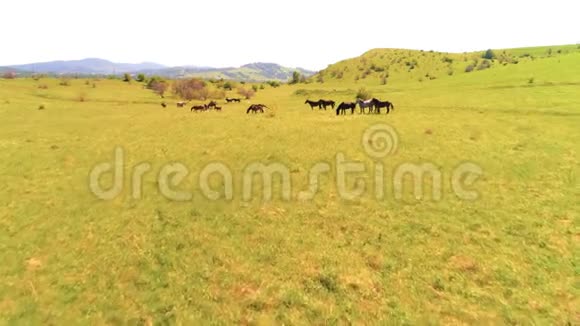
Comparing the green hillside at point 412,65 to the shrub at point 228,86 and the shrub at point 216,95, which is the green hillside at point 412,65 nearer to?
the shrub at point 228,86

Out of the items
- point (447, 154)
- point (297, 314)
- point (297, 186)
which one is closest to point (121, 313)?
point (297, 314)

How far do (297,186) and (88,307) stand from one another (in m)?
10.2

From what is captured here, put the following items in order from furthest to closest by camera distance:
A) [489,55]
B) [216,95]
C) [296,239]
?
1. [489,55]
2. [216,95]
3. [296,239]

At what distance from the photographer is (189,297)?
1088 centimetres

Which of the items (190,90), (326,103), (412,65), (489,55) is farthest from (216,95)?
(489,55)

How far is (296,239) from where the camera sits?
1364 centimetres

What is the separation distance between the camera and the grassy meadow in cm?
1036

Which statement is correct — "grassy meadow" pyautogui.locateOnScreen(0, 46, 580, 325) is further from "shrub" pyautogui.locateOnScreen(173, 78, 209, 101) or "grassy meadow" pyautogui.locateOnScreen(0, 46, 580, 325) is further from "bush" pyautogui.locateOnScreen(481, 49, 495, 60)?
"bush" pyautogui.locateOnScreen(481, 49, 495, 60)

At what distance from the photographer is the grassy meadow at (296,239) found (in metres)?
10.4

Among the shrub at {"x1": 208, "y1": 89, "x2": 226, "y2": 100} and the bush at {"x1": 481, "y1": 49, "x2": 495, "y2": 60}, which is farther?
the bush at {"x1": 481, "y1": 49, "x2": 495, "y2": 60}

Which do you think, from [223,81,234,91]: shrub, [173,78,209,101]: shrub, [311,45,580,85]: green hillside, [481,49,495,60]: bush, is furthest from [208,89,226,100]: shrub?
[481,49,495,60]: bush

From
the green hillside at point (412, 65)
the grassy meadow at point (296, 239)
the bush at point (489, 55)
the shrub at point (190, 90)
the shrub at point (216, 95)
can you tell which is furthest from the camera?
the bush at point (489, 55)

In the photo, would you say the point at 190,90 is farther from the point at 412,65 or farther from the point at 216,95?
the point at 412,65

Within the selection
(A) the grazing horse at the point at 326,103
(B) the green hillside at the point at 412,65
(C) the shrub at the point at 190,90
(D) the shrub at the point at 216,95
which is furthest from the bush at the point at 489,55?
(A) the grazing horse at the point at 326,103
